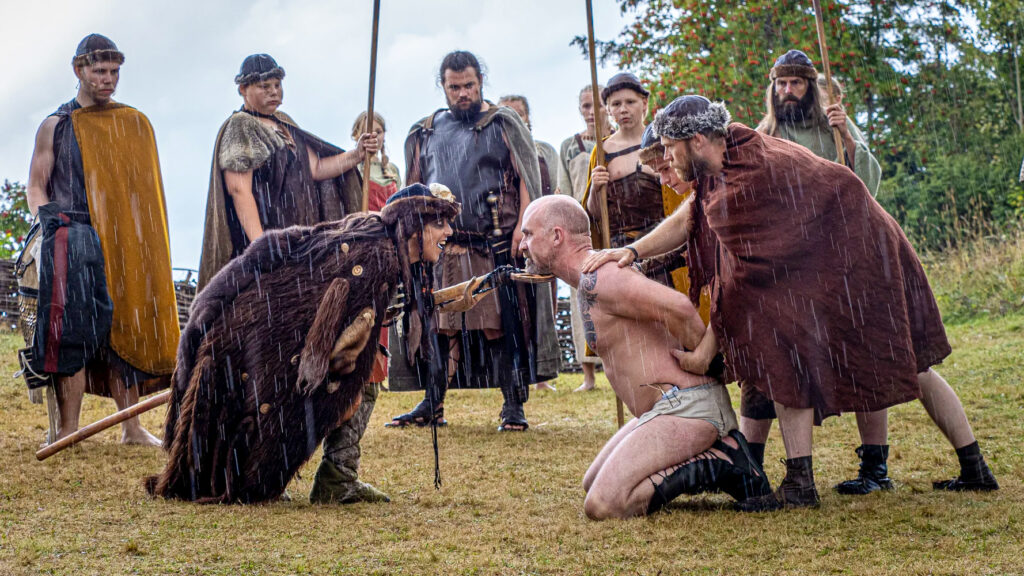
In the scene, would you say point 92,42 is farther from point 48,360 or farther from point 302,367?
point 302,367

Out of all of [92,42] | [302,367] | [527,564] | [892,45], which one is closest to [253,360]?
[302,367]

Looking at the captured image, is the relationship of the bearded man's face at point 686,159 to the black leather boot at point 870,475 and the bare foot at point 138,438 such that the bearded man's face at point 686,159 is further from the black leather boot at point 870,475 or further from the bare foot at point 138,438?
the bare foot at point 138,438

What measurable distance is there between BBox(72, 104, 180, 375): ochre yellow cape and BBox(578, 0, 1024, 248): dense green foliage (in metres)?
9.50

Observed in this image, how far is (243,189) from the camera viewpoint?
4.45 metres

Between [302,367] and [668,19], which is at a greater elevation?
[668,19]

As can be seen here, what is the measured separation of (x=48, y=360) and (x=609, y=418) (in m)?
2.89

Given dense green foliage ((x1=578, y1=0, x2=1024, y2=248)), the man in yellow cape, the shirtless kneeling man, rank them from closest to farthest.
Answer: the shirtless kneeling man → the man in yellow cape → dense green foliage ((x1=578, y1=0, x2=1024, y2=248))

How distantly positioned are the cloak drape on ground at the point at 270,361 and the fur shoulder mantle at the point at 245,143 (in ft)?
4.10

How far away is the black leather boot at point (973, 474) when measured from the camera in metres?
3.23

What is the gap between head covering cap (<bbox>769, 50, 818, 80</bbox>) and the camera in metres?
4.33

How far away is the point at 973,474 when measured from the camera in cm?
324

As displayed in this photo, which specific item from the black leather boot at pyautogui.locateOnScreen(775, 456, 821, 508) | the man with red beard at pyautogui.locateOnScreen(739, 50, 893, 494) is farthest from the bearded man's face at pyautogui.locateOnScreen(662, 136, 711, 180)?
the man with red beard at pyautogui.locateOnScreen(739, 50, 893, 494)

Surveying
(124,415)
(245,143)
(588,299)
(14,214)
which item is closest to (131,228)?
(245,143)

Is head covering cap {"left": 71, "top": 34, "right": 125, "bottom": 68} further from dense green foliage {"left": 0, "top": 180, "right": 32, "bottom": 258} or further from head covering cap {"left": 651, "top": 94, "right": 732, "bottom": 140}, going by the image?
dense green foliage {"left": 0, "top": 180, "right": 32, "bottom": 258}
